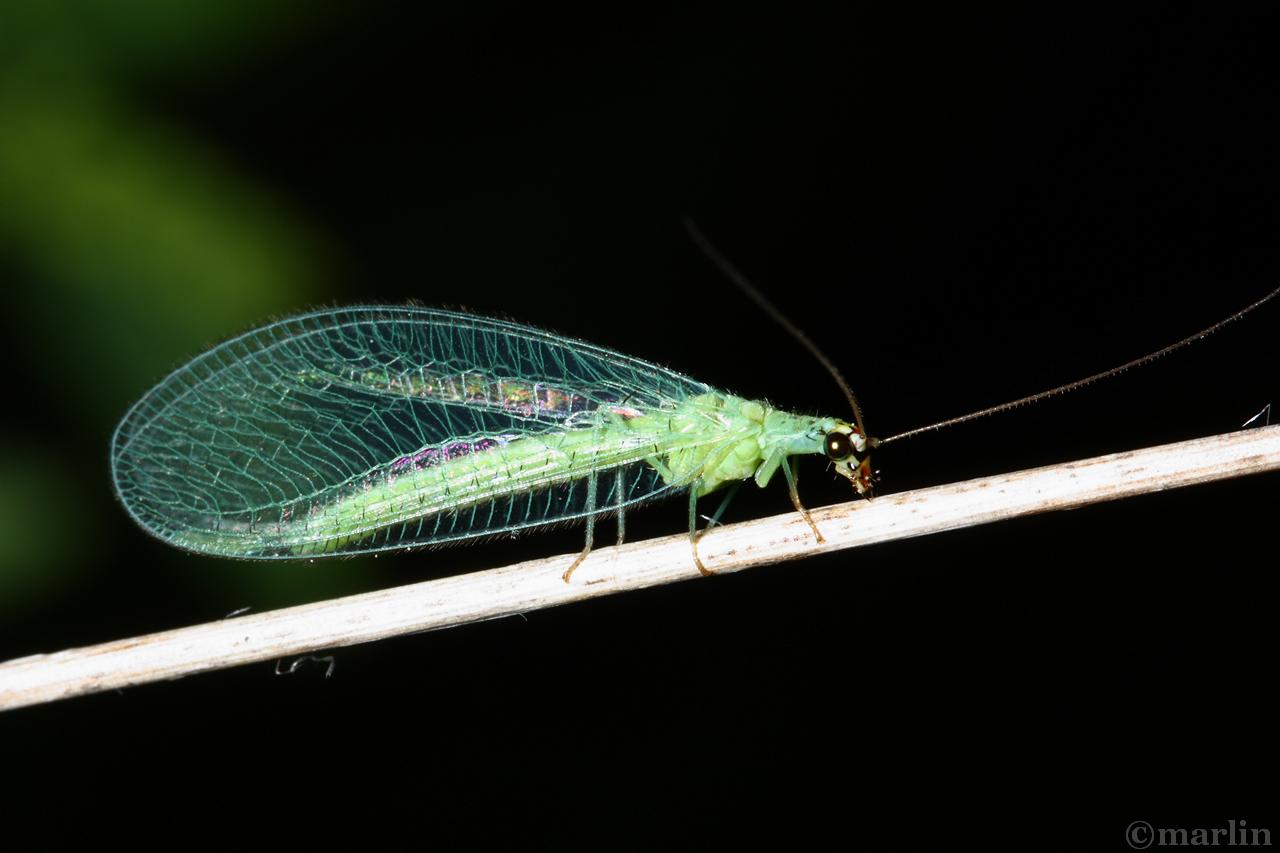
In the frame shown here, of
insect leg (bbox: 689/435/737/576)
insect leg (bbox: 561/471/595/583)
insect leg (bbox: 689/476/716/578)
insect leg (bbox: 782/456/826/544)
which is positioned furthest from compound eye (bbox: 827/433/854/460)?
insect leg (bbox: 561/471/595/583)

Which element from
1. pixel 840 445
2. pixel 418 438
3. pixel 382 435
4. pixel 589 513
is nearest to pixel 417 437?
pixel 418 438

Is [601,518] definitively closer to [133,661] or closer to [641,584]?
[641,584]

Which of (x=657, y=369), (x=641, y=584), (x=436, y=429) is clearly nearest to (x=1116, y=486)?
(x=641, y=584)

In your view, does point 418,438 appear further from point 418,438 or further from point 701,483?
point 701,483

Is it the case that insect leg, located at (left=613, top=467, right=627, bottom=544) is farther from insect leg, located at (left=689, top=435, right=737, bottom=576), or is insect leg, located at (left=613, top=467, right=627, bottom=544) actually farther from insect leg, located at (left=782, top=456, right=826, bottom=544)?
insect leg, located at (left=782, top=456, right=826, bottom=544)

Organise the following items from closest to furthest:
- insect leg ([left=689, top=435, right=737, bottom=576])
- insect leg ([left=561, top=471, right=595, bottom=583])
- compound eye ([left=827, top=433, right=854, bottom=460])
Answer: insect leg ([left=689, top=435, right=737, bottom=576])
insect leg ([left=561, top=471, right=595, bottom=583])
compound eye ([left=827, top=433, right=854, bottom=460])

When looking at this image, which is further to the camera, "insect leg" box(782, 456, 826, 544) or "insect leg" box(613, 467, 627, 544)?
"insect leg" box(613, 467, 627, 544)

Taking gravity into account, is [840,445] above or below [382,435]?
above
